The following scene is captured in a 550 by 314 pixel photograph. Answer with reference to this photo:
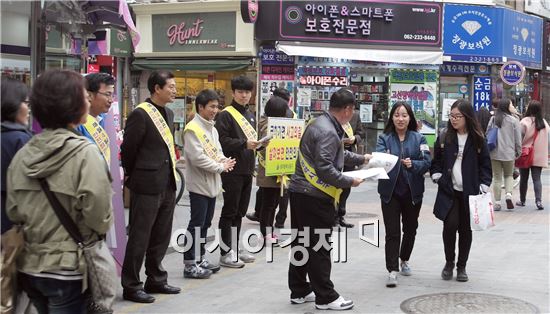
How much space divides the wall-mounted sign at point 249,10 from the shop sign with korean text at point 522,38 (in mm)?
7738

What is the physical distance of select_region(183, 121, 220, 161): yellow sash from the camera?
628 centimetres

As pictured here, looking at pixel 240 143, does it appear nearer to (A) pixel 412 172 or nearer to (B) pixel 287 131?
(B) pixel 287 131

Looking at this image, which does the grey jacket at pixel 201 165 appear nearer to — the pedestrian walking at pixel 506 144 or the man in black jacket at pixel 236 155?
the man in black jacket at pixel 236 155

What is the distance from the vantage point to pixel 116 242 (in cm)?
570

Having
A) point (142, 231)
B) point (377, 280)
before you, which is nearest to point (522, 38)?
point (377, 280)

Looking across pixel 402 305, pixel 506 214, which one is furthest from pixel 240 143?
pixel 506 214

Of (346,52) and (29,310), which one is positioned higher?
(346,52)

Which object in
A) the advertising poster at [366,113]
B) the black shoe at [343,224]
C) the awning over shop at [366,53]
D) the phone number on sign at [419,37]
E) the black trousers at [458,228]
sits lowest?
the black shoe at [343,224]

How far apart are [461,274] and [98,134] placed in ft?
12.1

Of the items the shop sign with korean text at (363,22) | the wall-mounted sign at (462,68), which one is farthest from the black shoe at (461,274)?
the wall-mounted sign at (462,68)

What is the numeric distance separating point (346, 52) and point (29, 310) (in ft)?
53.5

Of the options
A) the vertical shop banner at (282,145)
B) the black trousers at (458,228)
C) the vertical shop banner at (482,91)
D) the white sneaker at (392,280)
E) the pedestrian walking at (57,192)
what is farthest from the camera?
the vertical shop banner at (482,91)

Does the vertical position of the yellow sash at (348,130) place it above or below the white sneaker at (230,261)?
above

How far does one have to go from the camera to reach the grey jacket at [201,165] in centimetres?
619
